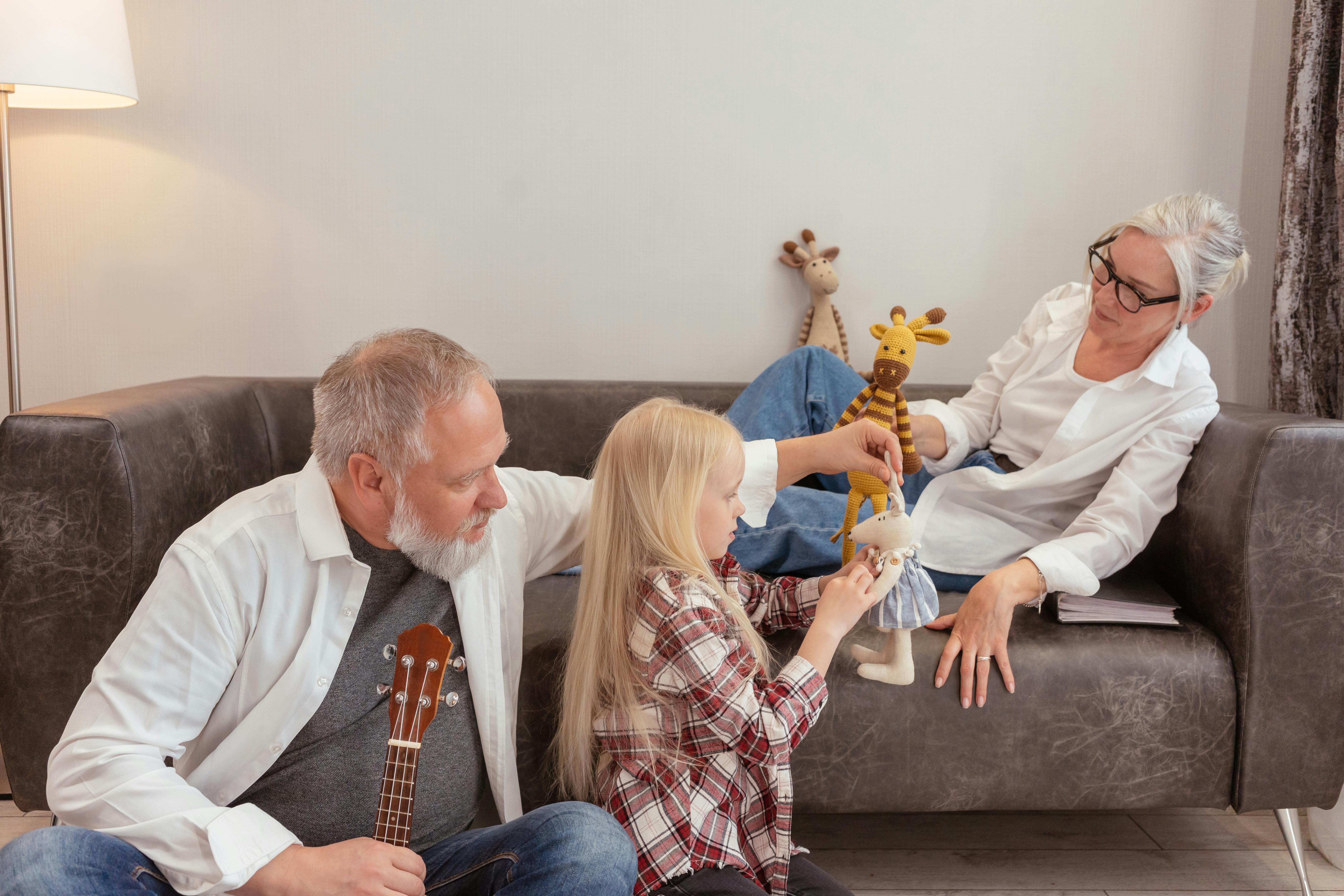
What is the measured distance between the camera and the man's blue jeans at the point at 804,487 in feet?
5.22

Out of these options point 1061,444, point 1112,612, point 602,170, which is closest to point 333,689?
point 1112,612

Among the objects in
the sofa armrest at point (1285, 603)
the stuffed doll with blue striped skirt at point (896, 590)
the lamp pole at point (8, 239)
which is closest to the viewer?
the stuffed doll with blue striped skirt at point (896, 590)

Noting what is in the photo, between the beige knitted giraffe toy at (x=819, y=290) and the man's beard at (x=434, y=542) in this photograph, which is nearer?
the man's beard at (x=434, y=542)

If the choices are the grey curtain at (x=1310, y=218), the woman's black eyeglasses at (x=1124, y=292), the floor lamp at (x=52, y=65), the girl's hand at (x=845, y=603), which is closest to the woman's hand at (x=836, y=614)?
the girl's hand at (x=845, y=603)

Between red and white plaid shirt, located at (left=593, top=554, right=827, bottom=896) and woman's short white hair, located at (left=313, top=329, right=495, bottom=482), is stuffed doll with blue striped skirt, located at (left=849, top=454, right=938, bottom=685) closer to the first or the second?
red and white plaid shirt, located at (left=593, top=554, right=827, bottom=896)

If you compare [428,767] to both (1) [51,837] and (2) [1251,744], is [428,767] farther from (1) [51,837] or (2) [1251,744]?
(2) [1251,744]

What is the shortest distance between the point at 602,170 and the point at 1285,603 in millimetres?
1703

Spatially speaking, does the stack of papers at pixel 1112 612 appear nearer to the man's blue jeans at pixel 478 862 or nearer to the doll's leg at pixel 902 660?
the doll's leg at pixel 902 660

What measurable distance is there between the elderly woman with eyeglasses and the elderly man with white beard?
602 mm

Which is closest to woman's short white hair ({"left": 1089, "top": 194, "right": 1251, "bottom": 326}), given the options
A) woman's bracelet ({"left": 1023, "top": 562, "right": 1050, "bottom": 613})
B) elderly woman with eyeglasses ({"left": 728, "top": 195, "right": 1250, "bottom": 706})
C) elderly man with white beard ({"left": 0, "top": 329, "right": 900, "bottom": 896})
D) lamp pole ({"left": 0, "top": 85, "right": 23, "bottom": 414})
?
elderly woman with eyeglasses ({"left": 728, "top": 195, "right": 1250, "bottom": 706})

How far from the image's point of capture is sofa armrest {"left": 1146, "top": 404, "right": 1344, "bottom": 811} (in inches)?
53.5

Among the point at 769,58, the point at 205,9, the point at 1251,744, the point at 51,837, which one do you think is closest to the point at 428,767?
the point at 51,837

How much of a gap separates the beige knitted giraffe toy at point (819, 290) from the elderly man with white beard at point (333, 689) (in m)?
1.35

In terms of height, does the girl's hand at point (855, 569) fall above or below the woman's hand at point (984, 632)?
above
